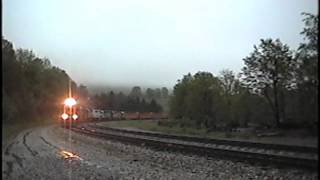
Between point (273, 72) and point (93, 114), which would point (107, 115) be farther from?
point (273, 72)

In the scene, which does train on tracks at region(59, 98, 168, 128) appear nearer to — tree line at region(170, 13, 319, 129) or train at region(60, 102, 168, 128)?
train at region(60, 102, 168, 128)

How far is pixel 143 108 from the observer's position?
377 ft

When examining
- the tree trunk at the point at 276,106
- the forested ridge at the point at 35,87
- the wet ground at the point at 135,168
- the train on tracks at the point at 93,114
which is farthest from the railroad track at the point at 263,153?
the train on tracks at the point at 93,114

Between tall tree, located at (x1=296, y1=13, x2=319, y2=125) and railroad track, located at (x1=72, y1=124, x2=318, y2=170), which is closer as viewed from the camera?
tall tree, located at (x1=296, y1=13, x2=319, y2=125)

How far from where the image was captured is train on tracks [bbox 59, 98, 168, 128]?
7429 cm

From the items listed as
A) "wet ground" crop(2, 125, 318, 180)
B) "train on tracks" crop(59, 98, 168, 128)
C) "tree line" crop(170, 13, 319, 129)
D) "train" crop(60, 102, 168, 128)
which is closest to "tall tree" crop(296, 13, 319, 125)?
"tree line" crop(170, 13, 319, 129)

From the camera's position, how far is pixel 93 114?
103875 mm

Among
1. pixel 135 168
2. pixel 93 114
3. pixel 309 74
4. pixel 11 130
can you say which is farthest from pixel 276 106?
pixel 93 114

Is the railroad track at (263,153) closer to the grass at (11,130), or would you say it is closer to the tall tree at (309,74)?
the tall tree at (309,74)

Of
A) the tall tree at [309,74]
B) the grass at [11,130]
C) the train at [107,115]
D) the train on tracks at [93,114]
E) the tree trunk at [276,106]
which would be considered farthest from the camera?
the train at [107,115]

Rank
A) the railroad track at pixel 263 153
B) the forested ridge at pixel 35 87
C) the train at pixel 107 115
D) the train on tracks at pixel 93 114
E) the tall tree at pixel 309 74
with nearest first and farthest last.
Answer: the tall tree at pixel 309 74, the railroad track at pixel 263 153, the forested ridge at pixel 35 87, the train on tracks at pixel 93 114, the train at pixel 107 115

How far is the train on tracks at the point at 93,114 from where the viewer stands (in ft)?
244

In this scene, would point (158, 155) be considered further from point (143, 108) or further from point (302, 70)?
point (143, 108)

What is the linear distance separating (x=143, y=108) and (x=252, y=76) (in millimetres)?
96422
